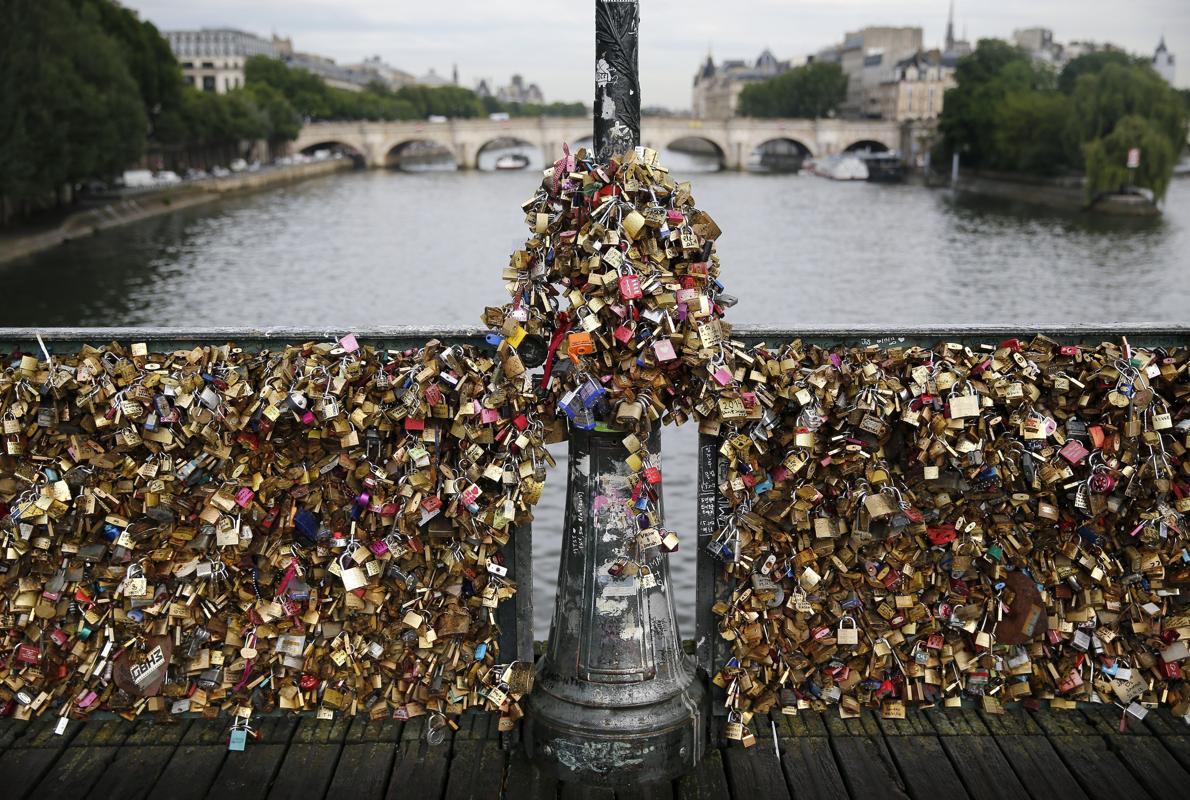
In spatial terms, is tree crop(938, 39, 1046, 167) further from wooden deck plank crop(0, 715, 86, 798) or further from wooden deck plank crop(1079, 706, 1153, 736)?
wooden deck plank crop(0, 715, 86, 798)

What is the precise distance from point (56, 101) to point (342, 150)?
208 ft

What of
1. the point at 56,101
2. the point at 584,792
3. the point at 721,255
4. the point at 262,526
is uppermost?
the point at 56,101

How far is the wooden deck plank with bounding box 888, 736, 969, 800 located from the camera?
12.1 ft

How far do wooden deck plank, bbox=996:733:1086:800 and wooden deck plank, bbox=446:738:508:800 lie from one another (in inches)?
66.5

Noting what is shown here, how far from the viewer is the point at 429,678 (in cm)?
407

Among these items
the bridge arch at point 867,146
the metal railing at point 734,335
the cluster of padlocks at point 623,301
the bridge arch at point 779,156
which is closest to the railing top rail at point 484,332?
the metal railing at point 734,335

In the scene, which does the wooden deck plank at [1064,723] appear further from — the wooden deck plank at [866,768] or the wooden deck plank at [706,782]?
the wooden deck plank at [706,782]

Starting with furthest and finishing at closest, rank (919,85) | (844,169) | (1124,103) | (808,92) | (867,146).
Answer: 1. (919,85)
2. (808,92)
3. (867,146)
4. (844,169)
5. (1124,103)

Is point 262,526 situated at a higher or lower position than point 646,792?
higher

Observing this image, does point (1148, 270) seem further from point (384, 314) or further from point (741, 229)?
point (384, 314)

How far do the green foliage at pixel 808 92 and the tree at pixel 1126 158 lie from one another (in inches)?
2776

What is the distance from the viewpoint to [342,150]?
94938 mm

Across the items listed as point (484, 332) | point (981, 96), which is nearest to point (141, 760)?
point (484, 332)

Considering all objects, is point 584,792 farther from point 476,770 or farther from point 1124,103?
point 1124,103
